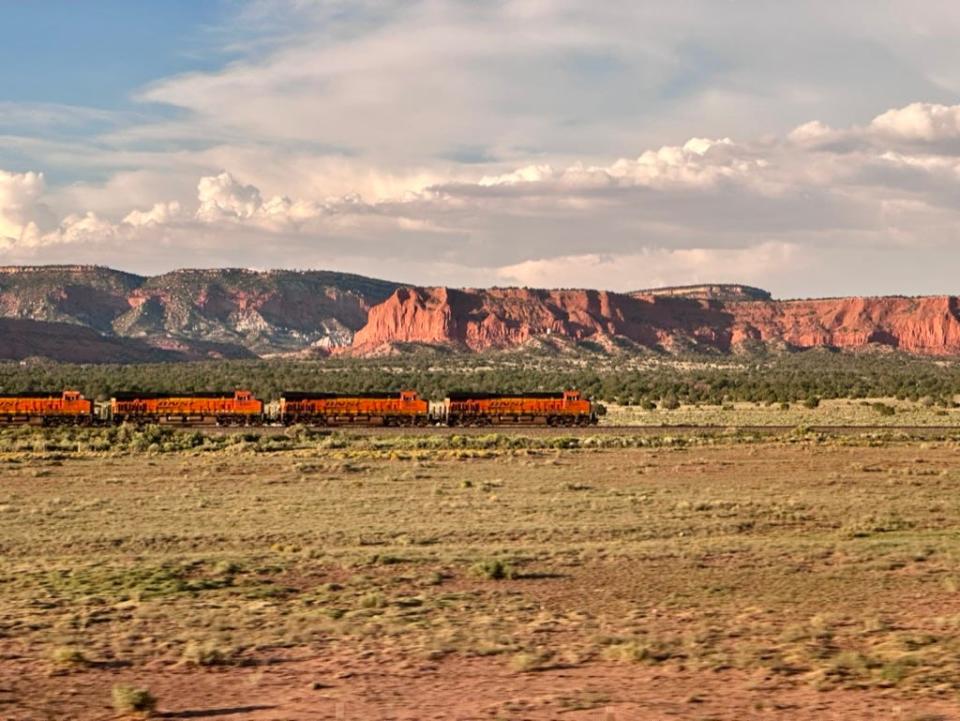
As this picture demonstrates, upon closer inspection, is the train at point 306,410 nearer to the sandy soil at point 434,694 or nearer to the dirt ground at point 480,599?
the dirt ground at point 480,599

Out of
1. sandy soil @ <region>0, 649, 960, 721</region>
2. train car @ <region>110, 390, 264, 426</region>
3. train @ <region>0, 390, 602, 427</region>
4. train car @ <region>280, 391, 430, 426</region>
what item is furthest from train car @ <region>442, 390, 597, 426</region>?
sandy soil @ <region>0, 649, 960, 721</region>

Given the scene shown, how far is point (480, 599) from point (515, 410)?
165 ft

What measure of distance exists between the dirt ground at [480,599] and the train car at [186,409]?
28786mm

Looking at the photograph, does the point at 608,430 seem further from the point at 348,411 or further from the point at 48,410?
the point at 48,410

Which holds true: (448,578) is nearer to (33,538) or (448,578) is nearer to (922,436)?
(33,538)

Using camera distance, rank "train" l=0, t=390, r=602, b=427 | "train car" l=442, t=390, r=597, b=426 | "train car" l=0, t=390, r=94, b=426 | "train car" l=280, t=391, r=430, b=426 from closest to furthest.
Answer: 1. "train car" l=0, t=390, r=94, b=426
2. "train" l=0, t=390, r=602, b=427
3. "train car" l=280, t=391, r=430, b=426
4. "train car" l=442, t=390, r=597, b=426

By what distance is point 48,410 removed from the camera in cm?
6353

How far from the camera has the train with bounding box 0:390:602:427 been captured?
6384cm

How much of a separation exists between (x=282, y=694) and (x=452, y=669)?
202 centimetres

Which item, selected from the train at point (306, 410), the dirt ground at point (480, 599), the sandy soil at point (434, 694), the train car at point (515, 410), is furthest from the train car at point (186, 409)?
the sandy soil at point (434, 694)

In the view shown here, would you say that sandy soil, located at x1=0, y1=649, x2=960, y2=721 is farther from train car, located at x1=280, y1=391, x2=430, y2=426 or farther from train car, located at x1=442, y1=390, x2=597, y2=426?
train car, located at x1=442, y1=390, x2=597, y2=426

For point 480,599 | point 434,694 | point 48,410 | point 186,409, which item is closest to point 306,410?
point 186,409

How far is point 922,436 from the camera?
186 ft

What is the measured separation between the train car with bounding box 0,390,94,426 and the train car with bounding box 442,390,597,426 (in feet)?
67.1
